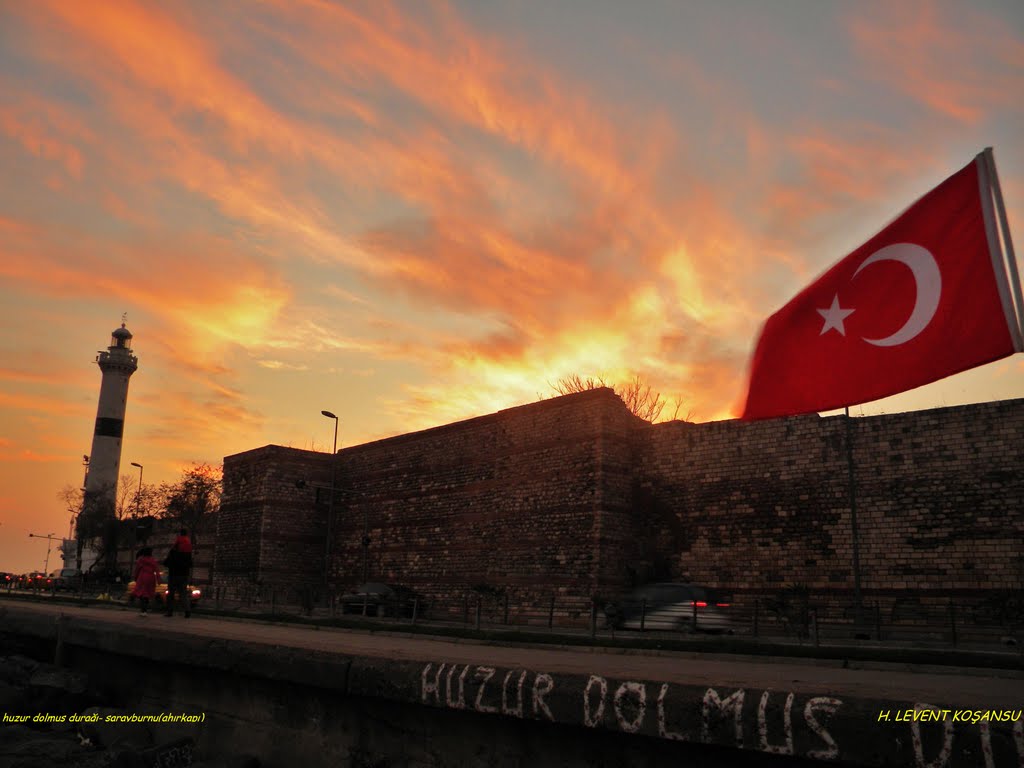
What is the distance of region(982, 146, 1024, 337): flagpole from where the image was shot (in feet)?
15.9

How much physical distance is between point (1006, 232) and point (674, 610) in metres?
17.2

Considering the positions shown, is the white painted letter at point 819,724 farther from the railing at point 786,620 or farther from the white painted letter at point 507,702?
the railing at point 786,620

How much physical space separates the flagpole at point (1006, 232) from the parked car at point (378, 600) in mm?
26604

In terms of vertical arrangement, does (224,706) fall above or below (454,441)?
below

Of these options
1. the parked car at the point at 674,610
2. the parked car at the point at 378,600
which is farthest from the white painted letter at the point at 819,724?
the parked car at the point at 378,600

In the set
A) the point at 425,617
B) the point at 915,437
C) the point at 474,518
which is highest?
the point at 915,437

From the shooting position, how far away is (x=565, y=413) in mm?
27938

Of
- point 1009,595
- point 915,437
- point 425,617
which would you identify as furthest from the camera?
point 425,617

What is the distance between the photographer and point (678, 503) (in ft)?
85.0

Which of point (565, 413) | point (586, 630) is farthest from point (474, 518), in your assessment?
point (586, 630)

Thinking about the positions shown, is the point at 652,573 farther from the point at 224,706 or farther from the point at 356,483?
the point at 224,706

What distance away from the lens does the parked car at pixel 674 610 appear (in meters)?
20.1

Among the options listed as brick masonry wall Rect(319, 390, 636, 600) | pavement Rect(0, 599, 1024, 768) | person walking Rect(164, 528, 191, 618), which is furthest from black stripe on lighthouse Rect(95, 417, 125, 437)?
pavement Rect(0, 599, 1024, 768)

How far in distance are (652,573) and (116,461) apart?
66.3 m
